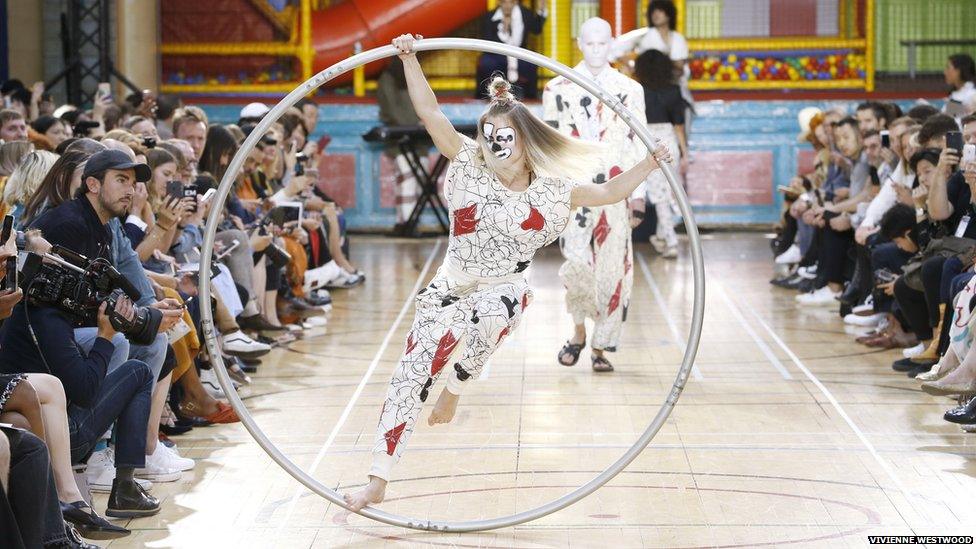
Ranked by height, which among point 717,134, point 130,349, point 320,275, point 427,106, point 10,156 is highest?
point 427,106

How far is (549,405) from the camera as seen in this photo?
7398 mm

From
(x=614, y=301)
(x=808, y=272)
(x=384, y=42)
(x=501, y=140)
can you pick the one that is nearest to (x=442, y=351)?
(x=501, y=140)

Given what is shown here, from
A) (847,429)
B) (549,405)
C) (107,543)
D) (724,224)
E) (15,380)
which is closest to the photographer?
(15,380)

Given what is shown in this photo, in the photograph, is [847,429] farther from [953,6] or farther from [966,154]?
[953,6]

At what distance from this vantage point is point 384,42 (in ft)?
53.3

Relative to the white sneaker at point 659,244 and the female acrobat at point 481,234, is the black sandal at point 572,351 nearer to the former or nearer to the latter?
the female acrobat at point 481,234

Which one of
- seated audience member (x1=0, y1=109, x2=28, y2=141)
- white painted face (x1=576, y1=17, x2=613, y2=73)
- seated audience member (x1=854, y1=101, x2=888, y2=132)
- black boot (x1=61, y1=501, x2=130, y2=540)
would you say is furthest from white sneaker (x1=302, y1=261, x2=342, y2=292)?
black boot (x1=61, y1=501, x2=130, y2=540)

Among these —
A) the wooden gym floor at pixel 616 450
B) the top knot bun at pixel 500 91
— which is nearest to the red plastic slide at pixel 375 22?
the wooden gym floor at pixel 616 450

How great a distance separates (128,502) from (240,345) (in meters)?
3.10

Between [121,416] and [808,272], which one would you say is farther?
[808,272]

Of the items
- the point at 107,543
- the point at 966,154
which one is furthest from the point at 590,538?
the point at 966,154

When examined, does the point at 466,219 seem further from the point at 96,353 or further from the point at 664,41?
the point at 664,41

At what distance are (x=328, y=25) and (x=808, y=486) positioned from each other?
11776 millimetres

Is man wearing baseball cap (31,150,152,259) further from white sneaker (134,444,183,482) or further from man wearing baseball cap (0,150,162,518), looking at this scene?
white sneaker (134,444,183,482)
